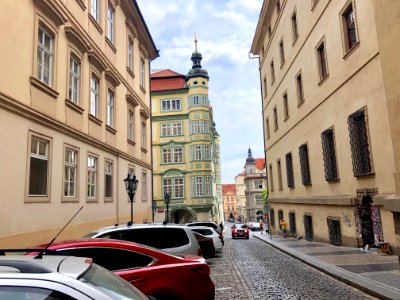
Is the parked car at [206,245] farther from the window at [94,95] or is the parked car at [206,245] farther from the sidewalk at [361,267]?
the window at [94,95]

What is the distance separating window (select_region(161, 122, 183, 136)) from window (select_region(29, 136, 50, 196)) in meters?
40.9

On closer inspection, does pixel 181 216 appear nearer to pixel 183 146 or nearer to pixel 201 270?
pixel 183 146

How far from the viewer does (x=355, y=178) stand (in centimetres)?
1625

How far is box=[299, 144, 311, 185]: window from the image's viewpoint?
23438mm

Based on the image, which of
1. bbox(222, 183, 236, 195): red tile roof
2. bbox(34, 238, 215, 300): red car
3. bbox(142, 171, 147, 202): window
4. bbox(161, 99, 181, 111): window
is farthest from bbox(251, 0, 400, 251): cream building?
bbox(222, 183, 236, 195): red tile roof

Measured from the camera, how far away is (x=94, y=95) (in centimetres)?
1767

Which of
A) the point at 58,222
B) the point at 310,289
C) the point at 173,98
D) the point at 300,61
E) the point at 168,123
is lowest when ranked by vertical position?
the point at 310,289

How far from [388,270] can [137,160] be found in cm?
1600

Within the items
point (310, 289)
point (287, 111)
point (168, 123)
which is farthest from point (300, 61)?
point (168, 123)

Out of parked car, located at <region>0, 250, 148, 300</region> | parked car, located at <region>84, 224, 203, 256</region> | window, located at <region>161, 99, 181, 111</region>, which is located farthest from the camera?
window, located at <region>161, 99, 181, 111</region>

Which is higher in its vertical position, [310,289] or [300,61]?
[300,61]

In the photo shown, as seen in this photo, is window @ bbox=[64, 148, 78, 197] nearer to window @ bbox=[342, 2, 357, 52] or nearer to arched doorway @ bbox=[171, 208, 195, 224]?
window @ bbox=[342, 2, 357, 52]

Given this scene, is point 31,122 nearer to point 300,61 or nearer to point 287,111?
point 300,61

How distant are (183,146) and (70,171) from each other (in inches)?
1519
